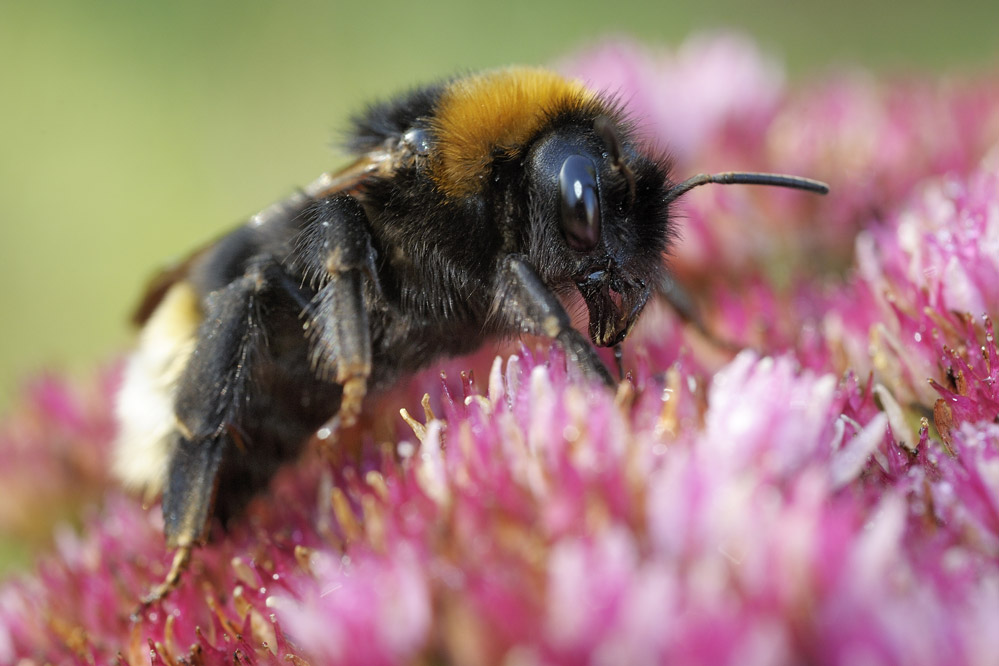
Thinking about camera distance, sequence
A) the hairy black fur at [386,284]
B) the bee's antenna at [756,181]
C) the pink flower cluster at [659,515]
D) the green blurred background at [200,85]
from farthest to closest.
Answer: the green blurred background at [200,85] < the bee's antenna at [756,181] < the hairy black fur at [386,284] < the pink flower cluster at [659,515]

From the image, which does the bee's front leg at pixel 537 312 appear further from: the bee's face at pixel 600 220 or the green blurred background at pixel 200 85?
the green blurred background at pixel 200 85

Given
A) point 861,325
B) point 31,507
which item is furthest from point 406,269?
point 31,507

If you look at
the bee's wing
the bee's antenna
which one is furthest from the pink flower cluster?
the bee's wing

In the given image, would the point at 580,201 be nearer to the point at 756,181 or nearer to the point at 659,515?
the point at 756,181

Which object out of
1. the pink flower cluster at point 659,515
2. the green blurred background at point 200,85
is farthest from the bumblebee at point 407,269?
the green blurred background at point 200,85

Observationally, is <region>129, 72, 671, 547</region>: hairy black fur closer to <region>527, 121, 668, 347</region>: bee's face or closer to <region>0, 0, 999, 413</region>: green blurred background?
<region>527, 121, 668, 347</region>: bee's face

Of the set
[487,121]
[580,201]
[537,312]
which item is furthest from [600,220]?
[487,121]

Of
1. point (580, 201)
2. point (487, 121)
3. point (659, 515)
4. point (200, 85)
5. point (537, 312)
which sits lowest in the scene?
point (659, 515)
